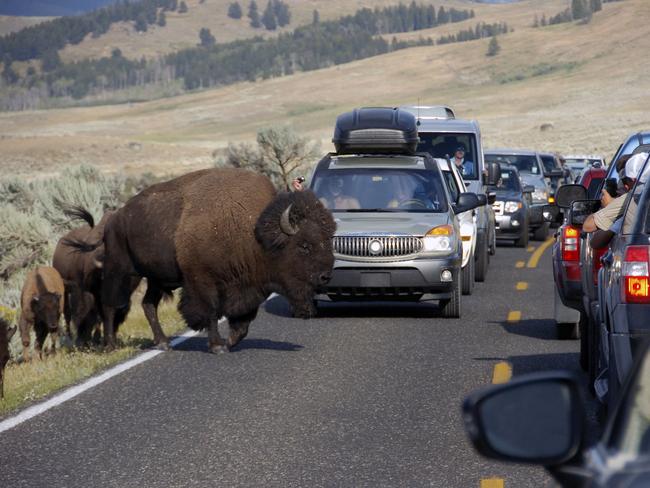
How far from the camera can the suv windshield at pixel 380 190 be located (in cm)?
1612

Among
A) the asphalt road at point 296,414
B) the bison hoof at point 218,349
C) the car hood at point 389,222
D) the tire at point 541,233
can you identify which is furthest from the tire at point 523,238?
the bison hoof at point 218,349

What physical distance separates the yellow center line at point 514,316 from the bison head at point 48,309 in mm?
4904

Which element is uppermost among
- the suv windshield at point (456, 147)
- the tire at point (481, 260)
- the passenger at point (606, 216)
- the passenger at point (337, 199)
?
the passenger at point (606, 216)

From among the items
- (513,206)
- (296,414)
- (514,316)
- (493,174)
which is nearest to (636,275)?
(296,414)

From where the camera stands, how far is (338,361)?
1182cm

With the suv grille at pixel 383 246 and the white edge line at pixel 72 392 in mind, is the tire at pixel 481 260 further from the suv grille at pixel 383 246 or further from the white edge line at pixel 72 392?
the white edge line at pixel 72 392

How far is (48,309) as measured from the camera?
14977mm

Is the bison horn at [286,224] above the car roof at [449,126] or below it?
above

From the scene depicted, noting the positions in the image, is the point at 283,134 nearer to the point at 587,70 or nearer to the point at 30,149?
the point at 30,149

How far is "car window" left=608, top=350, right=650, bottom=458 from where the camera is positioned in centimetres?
291

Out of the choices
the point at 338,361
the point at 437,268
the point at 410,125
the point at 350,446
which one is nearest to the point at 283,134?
the point at 410,125

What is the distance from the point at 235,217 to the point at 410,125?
7.16m

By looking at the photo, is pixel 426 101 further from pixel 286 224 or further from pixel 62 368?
pixel 62 368

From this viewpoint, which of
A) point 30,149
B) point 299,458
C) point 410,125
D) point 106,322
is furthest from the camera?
point 30,149
